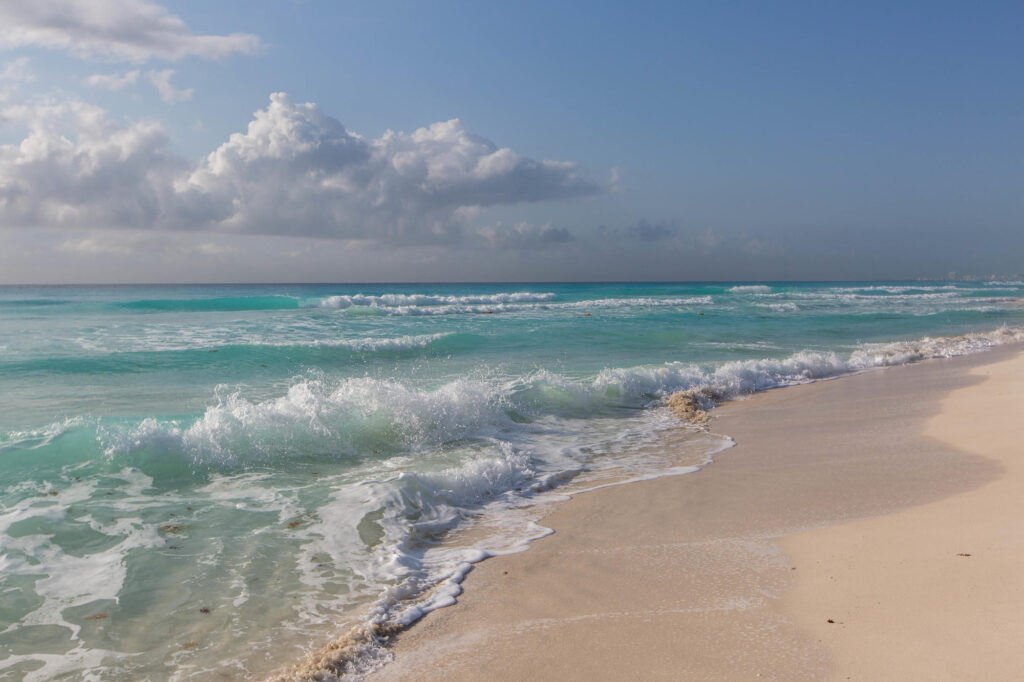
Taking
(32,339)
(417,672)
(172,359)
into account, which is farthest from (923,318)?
(32,339)

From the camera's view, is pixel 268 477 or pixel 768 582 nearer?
pixel 768 582

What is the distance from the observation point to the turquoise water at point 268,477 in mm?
3682

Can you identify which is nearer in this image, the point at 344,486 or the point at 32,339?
the point at 344,486

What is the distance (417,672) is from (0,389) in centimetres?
1178

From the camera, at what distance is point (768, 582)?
3.81 meters

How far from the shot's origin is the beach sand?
2961mm

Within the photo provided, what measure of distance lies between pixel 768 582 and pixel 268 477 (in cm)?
508

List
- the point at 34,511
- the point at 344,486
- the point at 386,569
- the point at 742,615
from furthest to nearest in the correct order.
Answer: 1. the point at 344,486
2. the point at 34,511
3. the point at 386,569
4. the point at 742,615

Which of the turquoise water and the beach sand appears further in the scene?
the turquoise water

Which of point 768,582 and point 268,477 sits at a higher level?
point 768,582

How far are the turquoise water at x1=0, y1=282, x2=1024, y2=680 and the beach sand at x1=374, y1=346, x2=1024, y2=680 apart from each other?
1.89ft

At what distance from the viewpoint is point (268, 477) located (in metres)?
6.65

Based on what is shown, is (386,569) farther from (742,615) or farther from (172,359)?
(172,359)

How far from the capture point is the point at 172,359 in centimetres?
1475
